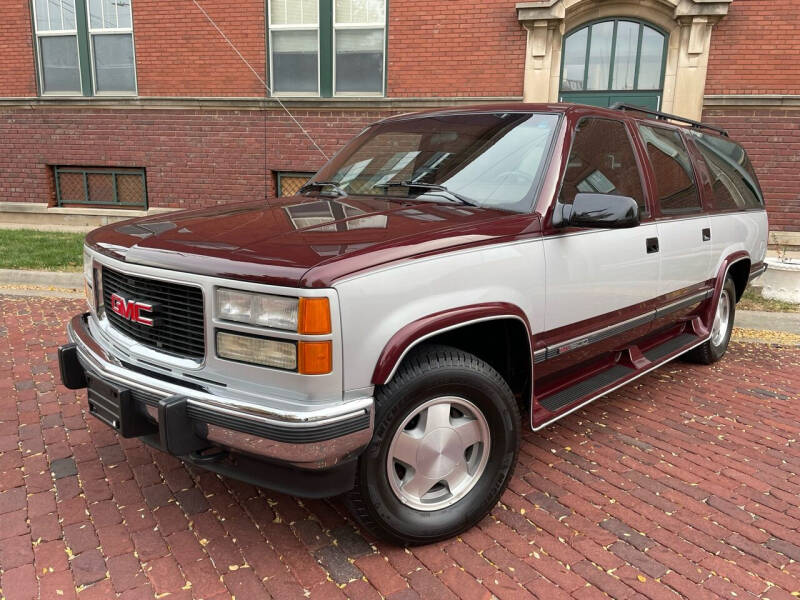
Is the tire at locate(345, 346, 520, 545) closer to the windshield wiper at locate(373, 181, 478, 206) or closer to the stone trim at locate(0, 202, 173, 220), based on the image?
the windshield wiper at locate(373, 181, 478, 206)

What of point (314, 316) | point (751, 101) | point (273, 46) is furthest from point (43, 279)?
point (751, 101)

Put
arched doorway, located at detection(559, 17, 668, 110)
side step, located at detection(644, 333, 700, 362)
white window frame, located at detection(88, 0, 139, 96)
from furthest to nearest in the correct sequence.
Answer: white window frame, located at detection(88, 0, 139, 96), arched doorway, located at detection(559, 17, 668, 110), side step, located at detection(644, 333, 700, 362)

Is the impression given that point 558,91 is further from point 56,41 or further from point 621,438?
point 56,41

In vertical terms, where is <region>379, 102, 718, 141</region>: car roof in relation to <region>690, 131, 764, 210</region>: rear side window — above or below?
above

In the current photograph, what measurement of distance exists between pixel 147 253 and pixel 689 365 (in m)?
4.54

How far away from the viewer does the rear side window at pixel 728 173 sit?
15.6 ft

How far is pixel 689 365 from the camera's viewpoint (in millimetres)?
5297

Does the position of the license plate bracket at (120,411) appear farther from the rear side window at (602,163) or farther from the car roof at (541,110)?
the car roof at (541,110)

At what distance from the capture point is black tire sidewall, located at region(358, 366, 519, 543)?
2379mm

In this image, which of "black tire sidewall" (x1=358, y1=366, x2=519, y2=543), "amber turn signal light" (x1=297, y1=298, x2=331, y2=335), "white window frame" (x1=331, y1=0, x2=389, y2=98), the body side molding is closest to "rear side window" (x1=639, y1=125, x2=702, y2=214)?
the body side molding

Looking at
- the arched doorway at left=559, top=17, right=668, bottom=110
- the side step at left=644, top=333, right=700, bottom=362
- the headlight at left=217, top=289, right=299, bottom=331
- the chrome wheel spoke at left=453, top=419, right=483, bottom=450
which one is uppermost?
the arched doorway at left=559, top=17, right=668, bottom=110

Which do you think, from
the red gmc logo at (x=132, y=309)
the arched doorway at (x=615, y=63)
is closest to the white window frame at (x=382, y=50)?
the arched doorway at (x=615, y=63)

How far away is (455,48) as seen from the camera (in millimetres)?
9891

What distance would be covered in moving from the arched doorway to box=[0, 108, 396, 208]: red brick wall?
318cm
